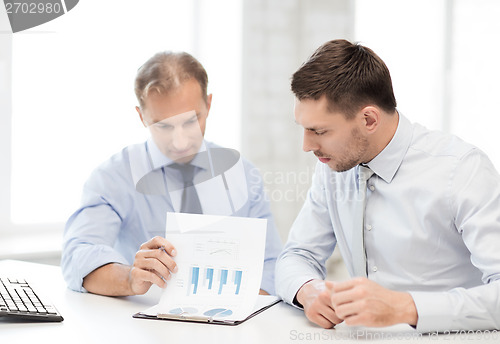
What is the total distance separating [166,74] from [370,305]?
1008 millimetres

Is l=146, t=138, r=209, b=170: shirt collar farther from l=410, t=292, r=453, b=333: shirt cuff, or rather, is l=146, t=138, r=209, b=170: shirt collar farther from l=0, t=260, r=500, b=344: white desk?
l=410, t=292, r=453, b=333: shirt cuff

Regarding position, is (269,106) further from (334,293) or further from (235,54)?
(334,293)

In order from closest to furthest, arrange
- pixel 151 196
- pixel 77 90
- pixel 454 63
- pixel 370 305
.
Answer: pixel 370 305 → pixel 151 196 → pixel 77 90 → pixel 454 63

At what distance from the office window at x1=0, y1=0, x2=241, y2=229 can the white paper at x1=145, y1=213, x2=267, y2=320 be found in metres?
1.54

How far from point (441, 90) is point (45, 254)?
2.51 metres

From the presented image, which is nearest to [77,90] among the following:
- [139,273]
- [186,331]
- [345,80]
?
[139,273]

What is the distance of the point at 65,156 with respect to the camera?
2.83 metres

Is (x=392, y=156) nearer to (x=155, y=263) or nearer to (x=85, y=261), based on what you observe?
(x=155, y=263)

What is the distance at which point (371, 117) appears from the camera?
5.16 feet

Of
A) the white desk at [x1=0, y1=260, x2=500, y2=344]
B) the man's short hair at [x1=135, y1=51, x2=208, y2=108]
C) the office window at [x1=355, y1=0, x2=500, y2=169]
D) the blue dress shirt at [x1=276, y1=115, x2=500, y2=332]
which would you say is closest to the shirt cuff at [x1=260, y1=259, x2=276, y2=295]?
the blue dress shirt at [x1=276, y1=115, x2=500, y2=332]

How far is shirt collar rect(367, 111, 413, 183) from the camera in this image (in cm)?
157

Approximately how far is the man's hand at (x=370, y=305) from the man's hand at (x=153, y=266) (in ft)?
1.35

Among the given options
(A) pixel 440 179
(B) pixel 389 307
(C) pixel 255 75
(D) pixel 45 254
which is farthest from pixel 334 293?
(C) pixel 255 75

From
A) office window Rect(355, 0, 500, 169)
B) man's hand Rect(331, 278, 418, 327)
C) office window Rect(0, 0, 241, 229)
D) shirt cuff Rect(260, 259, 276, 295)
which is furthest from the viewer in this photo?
office window Rect(355, 0, 500, 169)
